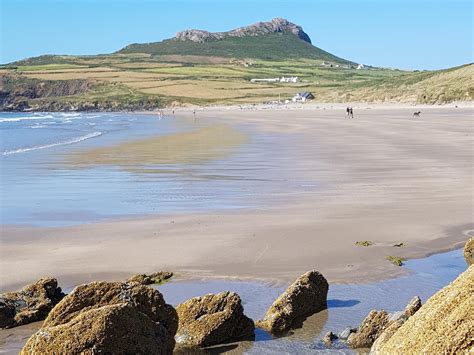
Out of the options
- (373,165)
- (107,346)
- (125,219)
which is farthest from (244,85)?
(107,346)

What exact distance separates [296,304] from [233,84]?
484 feet

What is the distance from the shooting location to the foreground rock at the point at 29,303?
863 cm

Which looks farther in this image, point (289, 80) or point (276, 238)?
point (289, 80)

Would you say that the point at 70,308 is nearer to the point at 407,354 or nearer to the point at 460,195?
the point at 407,354

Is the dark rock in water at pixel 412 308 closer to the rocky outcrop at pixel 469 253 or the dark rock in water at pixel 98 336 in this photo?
the dark rock in water at pixel 98 336

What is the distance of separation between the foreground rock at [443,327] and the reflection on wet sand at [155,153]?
21.1 metres

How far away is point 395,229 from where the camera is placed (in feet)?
46.9

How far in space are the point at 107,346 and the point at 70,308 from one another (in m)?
1.51

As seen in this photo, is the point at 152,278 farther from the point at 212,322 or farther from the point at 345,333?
the point at 345,333

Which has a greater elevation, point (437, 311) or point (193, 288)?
point (437, 311)

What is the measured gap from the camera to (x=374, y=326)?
310 inches

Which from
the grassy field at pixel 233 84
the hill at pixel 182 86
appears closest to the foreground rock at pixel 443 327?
the grassy field at pixel 233 84

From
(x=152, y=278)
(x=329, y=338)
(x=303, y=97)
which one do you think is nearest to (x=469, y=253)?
(x=329, y=338)

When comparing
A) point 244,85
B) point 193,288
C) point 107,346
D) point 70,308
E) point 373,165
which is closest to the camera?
point 107,346
